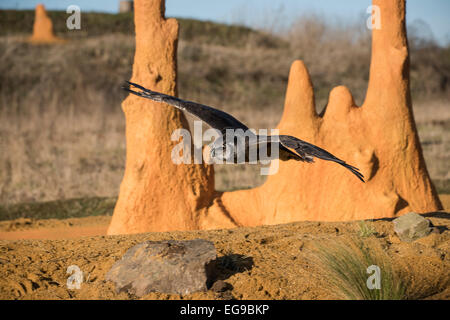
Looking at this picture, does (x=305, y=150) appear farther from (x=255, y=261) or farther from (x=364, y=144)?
(x=364, y=144)

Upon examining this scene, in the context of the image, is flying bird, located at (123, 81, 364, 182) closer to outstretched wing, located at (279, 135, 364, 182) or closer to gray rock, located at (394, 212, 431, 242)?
outstretched wing, located at (279, 135, 364, 182)

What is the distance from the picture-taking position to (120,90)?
24734mm

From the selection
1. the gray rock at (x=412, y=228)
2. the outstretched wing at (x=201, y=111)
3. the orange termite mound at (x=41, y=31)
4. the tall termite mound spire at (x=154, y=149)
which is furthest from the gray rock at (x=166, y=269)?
the orange termite mound at (x=41, y=31)

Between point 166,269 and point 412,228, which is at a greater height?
point 412,228

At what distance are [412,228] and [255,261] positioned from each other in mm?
1619

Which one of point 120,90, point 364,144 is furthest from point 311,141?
point 120,90

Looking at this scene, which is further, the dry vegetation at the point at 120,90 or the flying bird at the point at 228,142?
the dry vegetation at the point at 120,90

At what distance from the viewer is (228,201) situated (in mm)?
7820

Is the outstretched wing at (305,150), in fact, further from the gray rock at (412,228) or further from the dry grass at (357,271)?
the gray rock at (412,228)

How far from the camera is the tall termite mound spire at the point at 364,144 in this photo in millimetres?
7191

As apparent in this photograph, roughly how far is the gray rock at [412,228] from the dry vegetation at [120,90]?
6310mm

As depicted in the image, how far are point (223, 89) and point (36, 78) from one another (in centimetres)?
883

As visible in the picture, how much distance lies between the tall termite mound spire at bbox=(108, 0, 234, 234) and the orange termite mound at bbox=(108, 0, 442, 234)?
0.01 meters

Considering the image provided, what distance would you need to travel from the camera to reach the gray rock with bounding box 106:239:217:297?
166 inches
